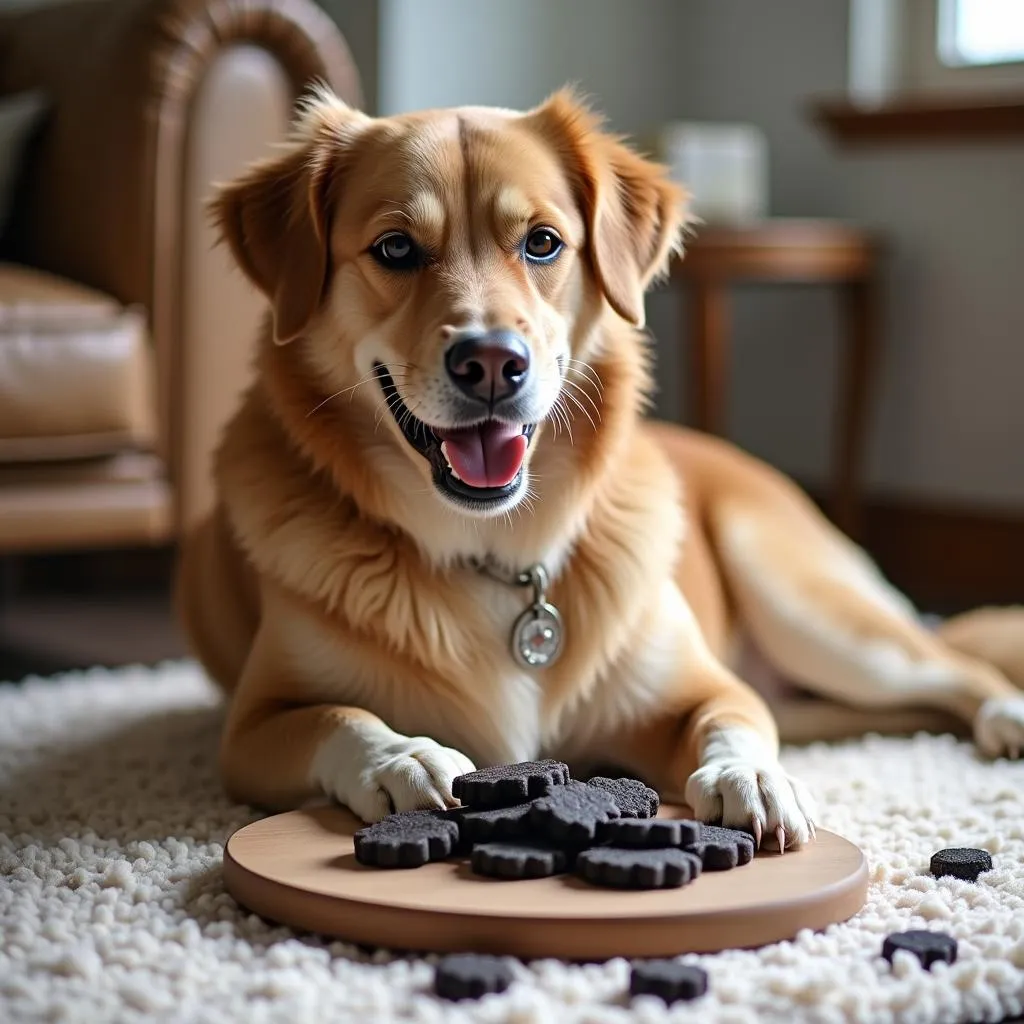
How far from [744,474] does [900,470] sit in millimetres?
1615

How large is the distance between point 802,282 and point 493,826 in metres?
2.79

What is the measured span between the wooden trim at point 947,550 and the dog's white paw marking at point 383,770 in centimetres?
219

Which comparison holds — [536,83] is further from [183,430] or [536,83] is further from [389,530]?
[389,530]

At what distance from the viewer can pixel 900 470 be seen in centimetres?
410

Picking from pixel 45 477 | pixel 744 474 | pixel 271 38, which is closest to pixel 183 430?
pixel 45 477

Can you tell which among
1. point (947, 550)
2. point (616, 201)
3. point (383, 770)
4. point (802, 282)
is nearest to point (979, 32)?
point (802, 282)

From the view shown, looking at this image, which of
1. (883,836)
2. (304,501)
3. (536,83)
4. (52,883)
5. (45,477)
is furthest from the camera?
(536,83)

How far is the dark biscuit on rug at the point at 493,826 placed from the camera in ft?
5.11

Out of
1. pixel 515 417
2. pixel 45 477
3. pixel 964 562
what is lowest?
pixel 964 562

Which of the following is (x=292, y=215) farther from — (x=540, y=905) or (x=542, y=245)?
(x=540, y=905)

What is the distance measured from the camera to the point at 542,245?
190 cm

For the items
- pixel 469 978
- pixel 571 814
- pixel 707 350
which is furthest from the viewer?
pixel 707 350

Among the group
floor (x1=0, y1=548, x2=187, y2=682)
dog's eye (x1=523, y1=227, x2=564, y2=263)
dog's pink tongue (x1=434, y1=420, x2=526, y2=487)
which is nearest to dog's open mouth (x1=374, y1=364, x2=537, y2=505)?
dog's pink tongue (x1=434, y1=420, x2=526, y2=487)

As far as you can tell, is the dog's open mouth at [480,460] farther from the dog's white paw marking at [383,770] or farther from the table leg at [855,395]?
the table leg at [855,395]
